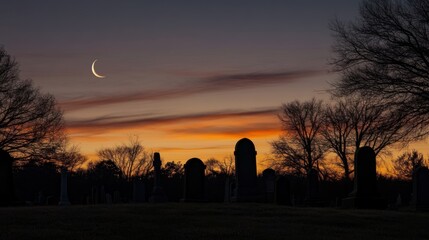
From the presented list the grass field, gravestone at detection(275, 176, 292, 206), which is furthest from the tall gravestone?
the grass field

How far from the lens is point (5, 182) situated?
21.7 meters

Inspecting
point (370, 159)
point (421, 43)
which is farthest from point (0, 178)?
point (421, 43)

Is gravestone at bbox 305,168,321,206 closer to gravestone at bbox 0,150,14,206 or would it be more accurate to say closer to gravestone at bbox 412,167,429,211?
gravestone at bbox 412,167,429,211

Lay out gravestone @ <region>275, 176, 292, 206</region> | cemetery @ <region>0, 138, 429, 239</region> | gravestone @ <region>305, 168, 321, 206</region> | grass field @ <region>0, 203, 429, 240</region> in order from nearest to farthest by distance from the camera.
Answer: grass field @ <region>0, 203, 429, 240</region> → cemetery @ <region>0, 138, 429, 239</region> → gravestone @ <region>275, 176, 292, 206</region> → gravestone @ <region>305, 168, 321, 206</region>

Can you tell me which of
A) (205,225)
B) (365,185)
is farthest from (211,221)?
(365,185)

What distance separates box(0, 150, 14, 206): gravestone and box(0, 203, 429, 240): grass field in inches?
263

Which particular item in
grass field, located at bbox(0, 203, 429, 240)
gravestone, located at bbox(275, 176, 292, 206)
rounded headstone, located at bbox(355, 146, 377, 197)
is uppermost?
rounded headstone, located at bbox(355, 146, 377, 197)

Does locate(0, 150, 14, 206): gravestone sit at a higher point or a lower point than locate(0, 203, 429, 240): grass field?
higher

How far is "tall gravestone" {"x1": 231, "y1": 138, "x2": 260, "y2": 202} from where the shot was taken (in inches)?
1031

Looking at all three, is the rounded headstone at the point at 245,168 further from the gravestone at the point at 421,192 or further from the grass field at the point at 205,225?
the grass field at the point at 205,225

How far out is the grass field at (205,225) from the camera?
37.8 feet

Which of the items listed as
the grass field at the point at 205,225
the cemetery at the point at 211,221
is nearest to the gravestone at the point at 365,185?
the cemetery at the point at 211,221

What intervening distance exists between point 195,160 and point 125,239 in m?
16.5

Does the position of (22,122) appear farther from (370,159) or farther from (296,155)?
(296,155)
